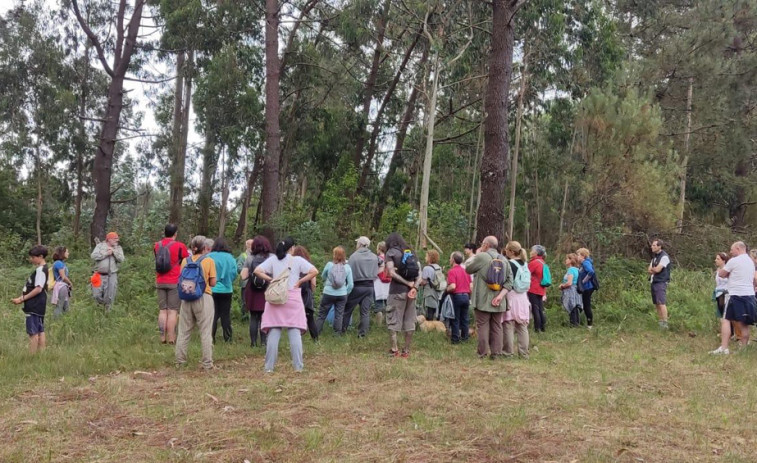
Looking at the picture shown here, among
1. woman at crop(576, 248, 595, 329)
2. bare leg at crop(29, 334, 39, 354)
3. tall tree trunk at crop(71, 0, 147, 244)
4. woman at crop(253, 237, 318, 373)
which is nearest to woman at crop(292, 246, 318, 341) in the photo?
woman at crop(253, 237, 318, 373)

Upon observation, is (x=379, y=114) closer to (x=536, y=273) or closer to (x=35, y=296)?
(x=536, y=273)

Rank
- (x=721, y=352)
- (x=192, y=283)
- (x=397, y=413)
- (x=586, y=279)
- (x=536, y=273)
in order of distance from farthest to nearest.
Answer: (x=586, y=279)
(x=536, y=273)
(x=721, y=352)
(x=192, y=283)
(x=397, y=413)

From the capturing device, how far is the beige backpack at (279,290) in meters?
6.83

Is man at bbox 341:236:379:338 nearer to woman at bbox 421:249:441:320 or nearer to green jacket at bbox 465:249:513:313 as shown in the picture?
woman at bbox 421:249:441:320

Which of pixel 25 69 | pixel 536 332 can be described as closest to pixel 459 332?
pixel 536 332

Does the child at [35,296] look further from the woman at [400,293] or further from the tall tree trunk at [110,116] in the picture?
the tall tree trunk at [110,116]

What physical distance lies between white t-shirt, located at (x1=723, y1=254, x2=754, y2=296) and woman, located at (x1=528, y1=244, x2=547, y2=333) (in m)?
2.90

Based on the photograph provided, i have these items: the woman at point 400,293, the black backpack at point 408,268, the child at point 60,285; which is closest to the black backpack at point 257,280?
the woman at point 400,293

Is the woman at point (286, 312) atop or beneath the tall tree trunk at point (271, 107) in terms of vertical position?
beneath

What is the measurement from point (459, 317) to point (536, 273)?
170 cm

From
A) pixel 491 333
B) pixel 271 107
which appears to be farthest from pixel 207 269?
pixel 271 107

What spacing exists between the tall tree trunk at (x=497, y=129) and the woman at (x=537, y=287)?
4.08 ft

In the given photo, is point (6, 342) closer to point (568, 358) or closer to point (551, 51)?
point (568, 358)

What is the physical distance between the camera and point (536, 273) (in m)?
10.4
